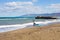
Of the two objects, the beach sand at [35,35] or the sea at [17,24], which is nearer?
the beach sand at [35,35]

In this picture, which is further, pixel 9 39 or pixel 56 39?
pixel 9 39

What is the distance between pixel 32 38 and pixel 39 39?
1.81 feet

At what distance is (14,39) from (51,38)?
2.45 metres

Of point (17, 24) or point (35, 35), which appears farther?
point (17, 24)

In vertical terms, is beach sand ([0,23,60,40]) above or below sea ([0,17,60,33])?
above

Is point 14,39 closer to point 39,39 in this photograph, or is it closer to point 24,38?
point 24,38

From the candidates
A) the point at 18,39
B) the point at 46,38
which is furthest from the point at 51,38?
the point at 18,39

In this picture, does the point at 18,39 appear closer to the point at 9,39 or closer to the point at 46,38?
the point at 9,39

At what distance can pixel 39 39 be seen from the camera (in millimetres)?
10414

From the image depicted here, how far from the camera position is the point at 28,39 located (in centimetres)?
1049

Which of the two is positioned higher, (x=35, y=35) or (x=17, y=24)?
(x=35, y=35)

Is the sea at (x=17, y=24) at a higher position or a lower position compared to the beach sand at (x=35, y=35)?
lower

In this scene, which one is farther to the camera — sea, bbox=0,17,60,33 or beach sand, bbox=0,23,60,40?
sea, bbox=0,17,60,33

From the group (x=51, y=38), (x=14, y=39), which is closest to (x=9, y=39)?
(x=14, y=39)
